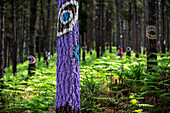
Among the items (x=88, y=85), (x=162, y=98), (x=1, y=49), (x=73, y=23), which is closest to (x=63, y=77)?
(x=73, y=23)

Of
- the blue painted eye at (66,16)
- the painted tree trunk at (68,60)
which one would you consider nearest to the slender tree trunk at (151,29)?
the painted tree trunk at (68,60)

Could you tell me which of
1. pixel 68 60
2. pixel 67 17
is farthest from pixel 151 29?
pixel 68 60

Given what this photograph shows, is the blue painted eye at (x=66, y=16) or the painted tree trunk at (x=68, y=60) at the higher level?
the blue painted eye at (x=66, y=16)

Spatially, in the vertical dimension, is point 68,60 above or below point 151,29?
below

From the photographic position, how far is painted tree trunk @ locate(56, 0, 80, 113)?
372 cm

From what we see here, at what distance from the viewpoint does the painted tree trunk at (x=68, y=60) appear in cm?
372

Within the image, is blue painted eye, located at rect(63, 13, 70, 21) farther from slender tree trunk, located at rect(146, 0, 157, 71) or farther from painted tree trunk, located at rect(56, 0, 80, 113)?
slender tree trunk, located at rect(146, 0, 157, 71)

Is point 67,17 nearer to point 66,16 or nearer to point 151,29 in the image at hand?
point 66,16

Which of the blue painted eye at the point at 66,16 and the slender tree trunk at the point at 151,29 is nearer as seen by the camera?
the blue painted eye at the point at 66,16

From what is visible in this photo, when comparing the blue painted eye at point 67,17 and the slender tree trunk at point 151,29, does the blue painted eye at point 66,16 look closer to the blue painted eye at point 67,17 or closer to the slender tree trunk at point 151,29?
the blue painted eye at point 67,17

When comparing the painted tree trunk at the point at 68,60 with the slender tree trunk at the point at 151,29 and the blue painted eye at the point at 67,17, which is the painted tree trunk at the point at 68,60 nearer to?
the blue painted eye at the point at 67,17

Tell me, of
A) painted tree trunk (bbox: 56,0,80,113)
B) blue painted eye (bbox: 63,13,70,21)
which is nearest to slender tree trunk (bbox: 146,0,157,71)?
painted tree trunk (bbox: 56,0,80,113)

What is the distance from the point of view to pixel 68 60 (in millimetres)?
3723

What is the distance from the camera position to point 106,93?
5445 mm
